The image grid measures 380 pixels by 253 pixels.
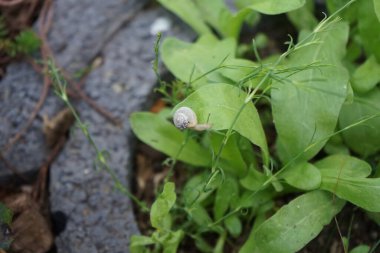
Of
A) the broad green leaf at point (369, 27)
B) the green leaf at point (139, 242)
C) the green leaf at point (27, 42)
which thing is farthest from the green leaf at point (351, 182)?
the green leaf at point (27, 42)

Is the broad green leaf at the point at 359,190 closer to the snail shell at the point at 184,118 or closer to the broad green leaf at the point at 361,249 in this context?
the broad green leaf at the point at 361,249

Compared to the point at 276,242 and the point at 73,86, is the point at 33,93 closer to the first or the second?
the point at 73,86

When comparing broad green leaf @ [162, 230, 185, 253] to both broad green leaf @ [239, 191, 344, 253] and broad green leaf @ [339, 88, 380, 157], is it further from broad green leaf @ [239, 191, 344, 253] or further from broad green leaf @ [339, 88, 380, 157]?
broad green leaf @ [339, 88, 380, 157]

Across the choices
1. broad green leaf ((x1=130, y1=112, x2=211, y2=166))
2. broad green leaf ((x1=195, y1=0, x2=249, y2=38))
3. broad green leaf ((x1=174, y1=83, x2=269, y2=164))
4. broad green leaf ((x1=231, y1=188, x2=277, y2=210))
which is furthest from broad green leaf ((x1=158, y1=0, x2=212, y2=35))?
broad green leaf ((x1=231, y1=188, x2=277, y2=210))

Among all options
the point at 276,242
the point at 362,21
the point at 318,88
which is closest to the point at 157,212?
the point at 276,242

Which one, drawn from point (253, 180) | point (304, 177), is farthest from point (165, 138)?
point (304, 177)
